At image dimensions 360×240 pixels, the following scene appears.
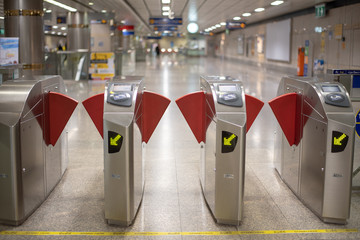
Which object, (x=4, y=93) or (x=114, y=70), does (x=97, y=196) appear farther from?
(x=114, y=70)

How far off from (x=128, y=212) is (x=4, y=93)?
4.80ft

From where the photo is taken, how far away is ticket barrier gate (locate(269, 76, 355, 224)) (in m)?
3.68

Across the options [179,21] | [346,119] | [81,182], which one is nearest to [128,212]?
[81,182]

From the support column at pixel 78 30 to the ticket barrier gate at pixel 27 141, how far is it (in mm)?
15682

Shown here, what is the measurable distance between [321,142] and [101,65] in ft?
47.6

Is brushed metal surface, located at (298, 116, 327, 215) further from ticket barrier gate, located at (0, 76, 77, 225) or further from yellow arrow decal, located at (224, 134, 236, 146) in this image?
ticket barrier gate, located at (0, 76, 77, 225)

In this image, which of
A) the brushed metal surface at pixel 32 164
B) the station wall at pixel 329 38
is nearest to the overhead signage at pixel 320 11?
the station wall at pixel 329 38

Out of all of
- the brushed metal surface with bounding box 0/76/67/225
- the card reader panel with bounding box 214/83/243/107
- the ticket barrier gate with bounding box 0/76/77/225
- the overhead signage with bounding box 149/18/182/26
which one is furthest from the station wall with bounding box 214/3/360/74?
the brushed metal surface with bounding box 0/76/67/225

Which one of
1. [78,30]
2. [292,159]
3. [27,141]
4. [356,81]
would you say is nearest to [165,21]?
[78,30]

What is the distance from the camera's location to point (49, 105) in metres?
4.42

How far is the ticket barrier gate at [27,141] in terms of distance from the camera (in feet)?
11.8

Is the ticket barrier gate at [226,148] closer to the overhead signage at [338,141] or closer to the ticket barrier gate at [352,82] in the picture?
the overhead signage at [338,141]

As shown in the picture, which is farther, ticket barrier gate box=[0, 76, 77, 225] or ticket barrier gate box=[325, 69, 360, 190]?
ticket barrier gate box=[325, 69, 360, 190]

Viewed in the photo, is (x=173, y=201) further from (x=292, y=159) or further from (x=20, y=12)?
(x=20, y=12)
